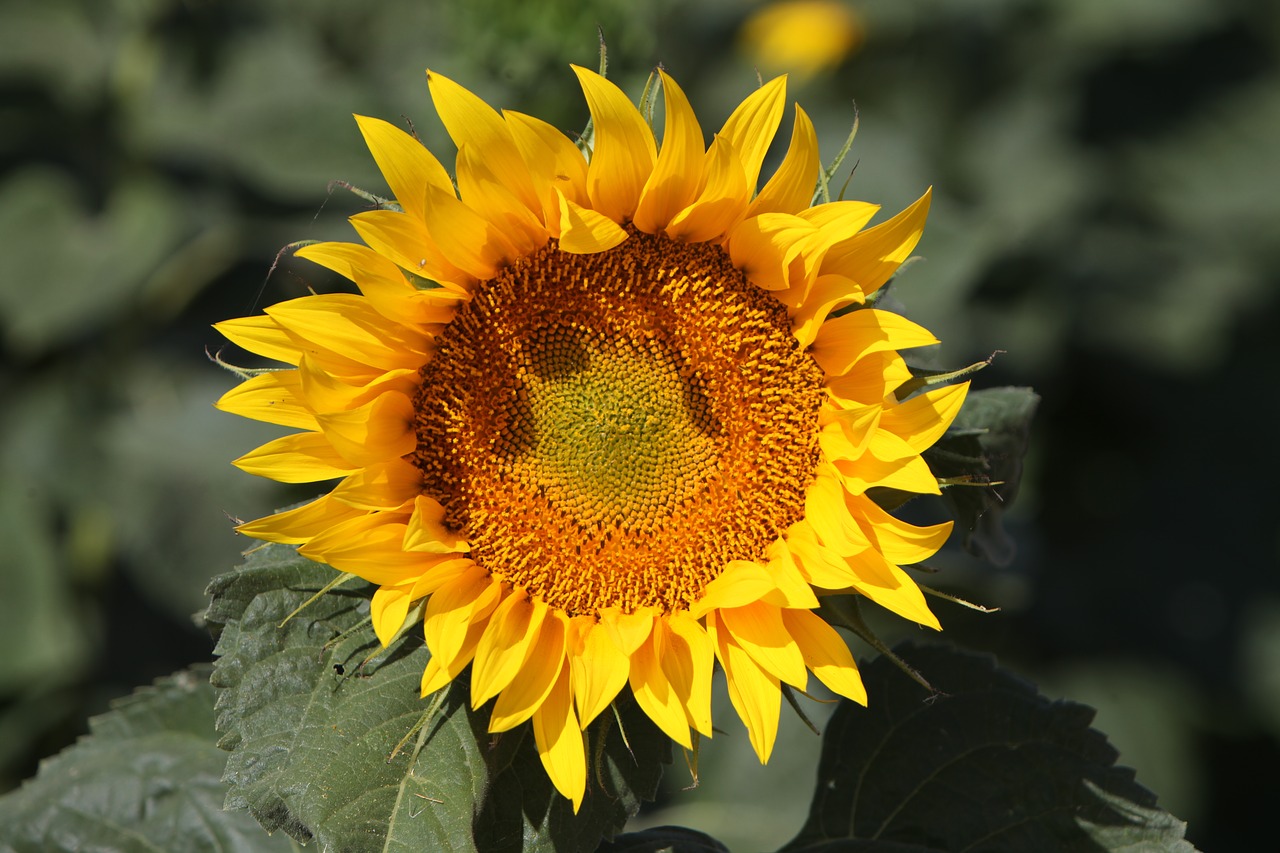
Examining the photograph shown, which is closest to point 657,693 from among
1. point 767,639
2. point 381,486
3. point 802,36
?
point 767,639

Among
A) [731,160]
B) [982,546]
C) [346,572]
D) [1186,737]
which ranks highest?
[731,160]

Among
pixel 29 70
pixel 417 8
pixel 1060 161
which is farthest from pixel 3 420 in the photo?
pixel 1060 161

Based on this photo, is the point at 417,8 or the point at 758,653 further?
the point at 417,8

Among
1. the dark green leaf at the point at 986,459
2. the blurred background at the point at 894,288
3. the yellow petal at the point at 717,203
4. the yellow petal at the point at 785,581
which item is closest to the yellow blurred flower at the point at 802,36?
the blurred background at the point at 894,288

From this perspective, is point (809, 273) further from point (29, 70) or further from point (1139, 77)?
point (1139, 77)

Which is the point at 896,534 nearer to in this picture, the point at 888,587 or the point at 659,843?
the point at 888,587

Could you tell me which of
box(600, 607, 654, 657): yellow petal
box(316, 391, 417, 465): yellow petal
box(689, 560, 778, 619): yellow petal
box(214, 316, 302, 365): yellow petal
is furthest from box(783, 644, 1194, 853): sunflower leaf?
box(214, 316, 302, 365): yellow petal

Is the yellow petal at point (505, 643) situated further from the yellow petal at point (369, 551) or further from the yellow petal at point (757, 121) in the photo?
the yellow petal at point (757, 121)
